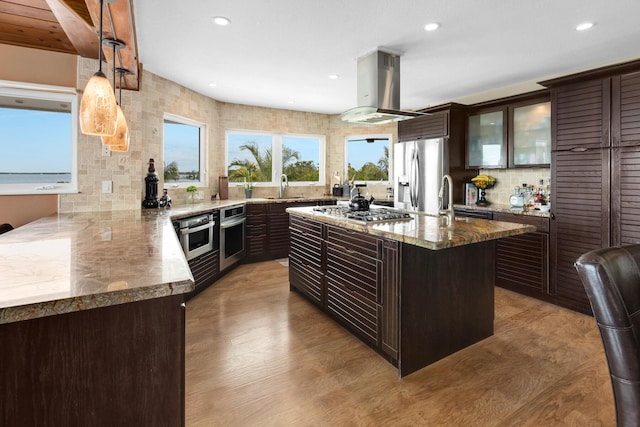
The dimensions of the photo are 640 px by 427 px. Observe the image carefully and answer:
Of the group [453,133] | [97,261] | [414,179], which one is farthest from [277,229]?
[97,261]

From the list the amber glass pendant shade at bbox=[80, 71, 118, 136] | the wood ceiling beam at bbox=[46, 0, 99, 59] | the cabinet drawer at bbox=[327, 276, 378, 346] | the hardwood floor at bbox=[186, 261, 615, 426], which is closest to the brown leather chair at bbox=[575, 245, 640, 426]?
the hardwood floor at bbox=[186, 261, 615, 426]

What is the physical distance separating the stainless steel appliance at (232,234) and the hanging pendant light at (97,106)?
8.99 feet

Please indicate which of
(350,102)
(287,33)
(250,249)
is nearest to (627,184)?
(287,33)

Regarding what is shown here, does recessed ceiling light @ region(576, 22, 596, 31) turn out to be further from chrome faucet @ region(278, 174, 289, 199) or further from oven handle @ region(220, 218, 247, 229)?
chrome faucet @ region(278, 174, 289, 199)

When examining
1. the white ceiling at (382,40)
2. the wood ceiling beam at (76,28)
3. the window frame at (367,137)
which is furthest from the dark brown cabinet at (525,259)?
the wood ceiling beam at (76,28)

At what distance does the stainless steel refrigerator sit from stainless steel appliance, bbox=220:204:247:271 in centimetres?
239

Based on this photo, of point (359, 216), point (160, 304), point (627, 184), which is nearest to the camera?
point (160, 304)

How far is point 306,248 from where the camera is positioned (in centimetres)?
334

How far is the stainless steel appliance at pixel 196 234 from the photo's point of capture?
10.6ft

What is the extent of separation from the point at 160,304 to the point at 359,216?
1860 millimetres

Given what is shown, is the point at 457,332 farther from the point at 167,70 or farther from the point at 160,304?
the point at 167,70

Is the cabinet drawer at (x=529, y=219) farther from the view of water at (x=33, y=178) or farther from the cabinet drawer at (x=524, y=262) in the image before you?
the view of water at (x=33, y=178)

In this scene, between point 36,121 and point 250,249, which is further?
point 250,249

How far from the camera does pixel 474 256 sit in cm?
245
